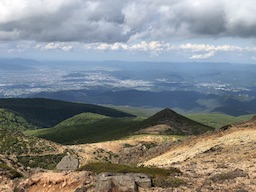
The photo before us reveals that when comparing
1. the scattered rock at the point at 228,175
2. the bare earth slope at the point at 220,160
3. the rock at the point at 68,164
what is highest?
the scattered rock at the point at 228,175

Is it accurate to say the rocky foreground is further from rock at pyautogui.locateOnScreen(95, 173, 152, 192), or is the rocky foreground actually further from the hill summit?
the hill summit

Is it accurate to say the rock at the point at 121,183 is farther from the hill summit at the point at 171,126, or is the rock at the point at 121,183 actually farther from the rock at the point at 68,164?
the hill summit at the point at 171,126

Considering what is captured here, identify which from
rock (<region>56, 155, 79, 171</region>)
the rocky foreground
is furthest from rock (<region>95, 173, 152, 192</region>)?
rock (<region>56, 155, 79, 171</region>)

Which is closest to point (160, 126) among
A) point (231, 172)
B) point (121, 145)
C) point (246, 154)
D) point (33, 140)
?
point (121, 145)

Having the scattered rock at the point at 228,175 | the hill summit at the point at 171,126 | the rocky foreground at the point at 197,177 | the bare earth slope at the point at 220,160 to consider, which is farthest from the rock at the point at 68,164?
the hill summit at the point at 171,126

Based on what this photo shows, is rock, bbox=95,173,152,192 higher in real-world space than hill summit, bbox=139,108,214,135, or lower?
higher

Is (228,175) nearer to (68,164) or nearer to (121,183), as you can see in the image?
(121,183)
